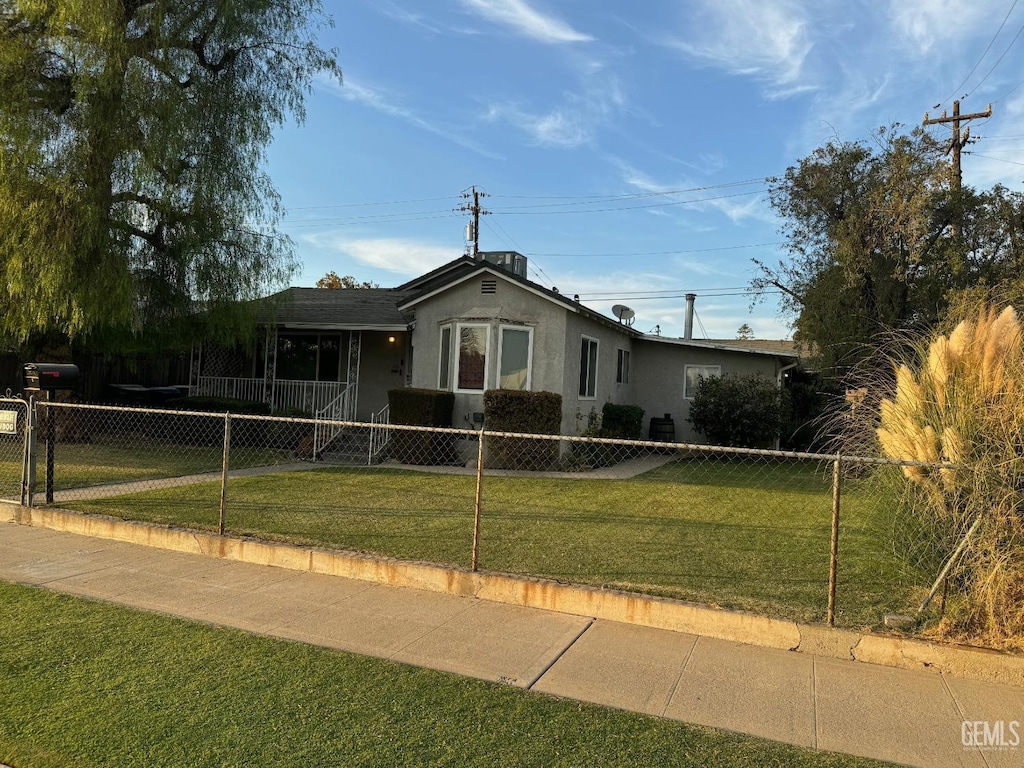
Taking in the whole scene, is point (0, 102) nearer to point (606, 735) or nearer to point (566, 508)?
point (566, 508)

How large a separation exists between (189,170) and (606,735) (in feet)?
43.0

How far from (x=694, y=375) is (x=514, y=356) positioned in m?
7.47

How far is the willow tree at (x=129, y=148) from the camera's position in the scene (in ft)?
37.1

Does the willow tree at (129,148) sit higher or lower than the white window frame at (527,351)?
higher

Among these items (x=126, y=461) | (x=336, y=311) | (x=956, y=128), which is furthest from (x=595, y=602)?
(x=956, y=128)

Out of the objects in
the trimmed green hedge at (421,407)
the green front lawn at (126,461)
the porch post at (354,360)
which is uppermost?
the porch post at (354,360)

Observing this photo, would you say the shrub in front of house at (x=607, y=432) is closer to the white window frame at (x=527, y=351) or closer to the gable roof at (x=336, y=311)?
the white window frame at (x=527, y=351)

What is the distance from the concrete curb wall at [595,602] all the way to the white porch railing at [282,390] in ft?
31.4

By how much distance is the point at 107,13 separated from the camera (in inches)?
450

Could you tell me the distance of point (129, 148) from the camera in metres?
11.9

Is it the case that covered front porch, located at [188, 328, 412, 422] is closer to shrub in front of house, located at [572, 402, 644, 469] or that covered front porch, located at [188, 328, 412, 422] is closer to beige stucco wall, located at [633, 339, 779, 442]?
shrub in front of house, located at [572, 402, 644, 469]

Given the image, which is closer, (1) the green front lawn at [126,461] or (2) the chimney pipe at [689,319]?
(1) the green front lawn at [126,461]

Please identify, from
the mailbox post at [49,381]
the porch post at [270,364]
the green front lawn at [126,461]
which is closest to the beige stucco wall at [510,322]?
the green front lawn at [126,461]

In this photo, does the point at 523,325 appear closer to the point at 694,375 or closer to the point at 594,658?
the point at 694,375
